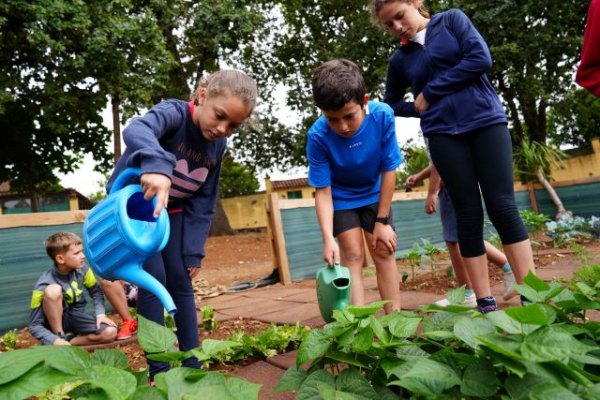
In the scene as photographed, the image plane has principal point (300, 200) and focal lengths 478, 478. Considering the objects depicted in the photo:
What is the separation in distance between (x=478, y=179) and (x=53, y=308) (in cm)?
254

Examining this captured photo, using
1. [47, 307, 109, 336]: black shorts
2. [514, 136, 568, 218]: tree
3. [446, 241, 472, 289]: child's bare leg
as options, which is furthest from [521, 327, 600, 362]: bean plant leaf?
[514, 136, 568, 218]: tree

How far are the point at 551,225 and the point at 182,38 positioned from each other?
9205mm

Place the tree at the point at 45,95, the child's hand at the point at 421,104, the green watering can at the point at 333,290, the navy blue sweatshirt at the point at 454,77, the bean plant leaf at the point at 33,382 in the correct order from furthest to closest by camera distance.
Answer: the tree at the point at 45,95 < the child's hand at the point at 421,104 < the navy blue sweatshirt at the point at 454,77 < the green watering can at the point at 333,290 < the bean plant leaf at the point at 33,382

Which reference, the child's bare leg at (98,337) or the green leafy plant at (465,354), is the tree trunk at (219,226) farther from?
the green leafy plant at (465,354)

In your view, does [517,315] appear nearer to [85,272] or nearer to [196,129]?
[196,129]

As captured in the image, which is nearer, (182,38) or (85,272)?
(85,272)

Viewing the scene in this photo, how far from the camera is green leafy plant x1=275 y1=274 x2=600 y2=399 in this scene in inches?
32.5

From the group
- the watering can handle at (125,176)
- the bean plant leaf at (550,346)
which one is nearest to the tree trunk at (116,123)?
the watering can handle at (125,176)

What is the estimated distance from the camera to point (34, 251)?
3713 mm

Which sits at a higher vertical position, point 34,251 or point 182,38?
point 182,38

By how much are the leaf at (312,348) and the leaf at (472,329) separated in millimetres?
297

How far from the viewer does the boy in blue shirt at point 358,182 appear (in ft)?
Answer: 6.81

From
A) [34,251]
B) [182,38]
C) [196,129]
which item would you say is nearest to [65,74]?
[182,38]

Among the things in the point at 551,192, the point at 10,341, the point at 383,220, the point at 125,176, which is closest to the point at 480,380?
the point at 125,176
